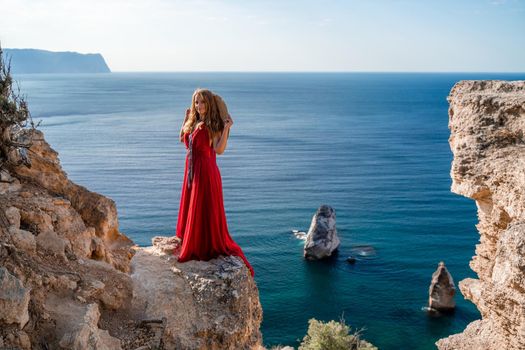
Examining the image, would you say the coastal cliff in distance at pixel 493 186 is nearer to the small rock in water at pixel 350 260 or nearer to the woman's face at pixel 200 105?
the woman's face at pixel 200 105

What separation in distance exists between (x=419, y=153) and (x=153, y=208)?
53.7 m

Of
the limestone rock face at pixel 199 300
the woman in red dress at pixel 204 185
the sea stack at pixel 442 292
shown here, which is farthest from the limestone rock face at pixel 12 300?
the sea stack at pixel 442 292

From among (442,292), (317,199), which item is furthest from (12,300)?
(317,199)

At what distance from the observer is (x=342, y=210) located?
63.6 metres

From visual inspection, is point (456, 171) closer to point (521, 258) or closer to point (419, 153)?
point (521, 258)

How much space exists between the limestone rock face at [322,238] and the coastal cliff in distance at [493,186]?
112 feet

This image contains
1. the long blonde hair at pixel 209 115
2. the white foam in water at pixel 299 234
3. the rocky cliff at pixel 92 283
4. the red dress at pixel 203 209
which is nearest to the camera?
the rocky cliff at pixel 92 283

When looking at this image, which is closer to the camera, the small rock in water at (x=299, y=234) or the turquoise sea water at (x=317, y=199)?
the turquoise sea water at (x=317, y=199)

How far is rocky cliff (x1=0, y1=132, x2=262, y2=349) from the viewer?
7.36 meters


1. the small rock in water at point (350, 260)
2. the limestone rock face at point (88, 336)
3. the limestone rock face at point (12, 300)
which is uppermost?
the limestone rock face at point (12, 300)

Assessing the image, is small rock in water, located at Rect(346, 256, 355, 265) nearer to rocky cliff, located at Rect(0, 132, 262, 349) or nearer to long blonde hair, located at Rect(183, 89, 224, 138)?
rocky cliff, located at Rect(0, 132, 262, 349)

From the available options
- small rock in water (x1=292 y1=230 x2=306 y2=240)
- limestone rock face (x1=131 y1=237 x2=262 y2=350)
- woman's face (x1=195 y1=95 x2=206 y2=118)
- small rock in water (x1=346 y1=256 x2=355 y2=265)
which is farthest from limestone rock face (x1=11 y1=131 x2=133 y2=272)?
small rock in water (x1=292 y1=230 x2=306 y2=240)

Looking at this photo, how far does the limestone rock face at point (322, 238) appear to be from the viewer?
48562 mm

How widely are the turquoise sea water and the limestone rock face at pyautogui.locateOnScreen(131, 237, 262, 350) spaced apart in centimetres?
2457
